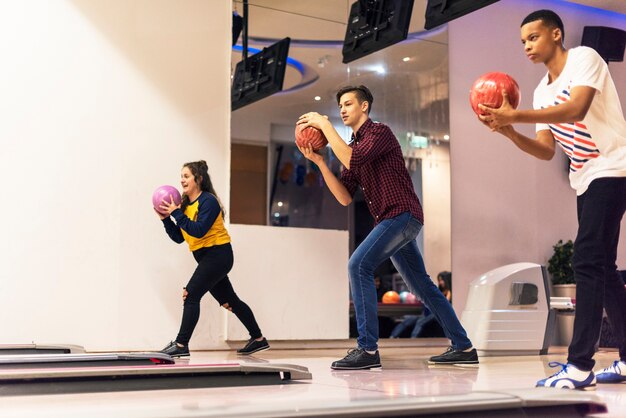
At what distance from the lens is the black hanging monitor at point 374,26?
21.5 feet

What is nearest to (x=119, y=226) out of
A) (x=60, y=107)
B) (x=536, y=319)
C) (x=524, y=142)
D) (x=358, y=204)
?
(x=60, y=107)

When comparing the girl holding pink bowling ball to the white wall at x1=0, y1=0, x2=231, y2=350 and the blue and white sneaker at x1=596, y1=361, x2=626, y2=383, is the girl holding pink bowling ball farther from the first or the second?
the blue and white sneaker at x1=596, y1=361, x2=626, y2=383

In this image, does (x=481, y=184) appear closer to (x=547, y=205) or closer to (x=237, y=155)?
(x=547, y=205)

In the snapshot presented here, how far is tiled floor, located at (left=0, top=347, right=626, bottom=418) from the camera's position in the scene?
1.94 meters

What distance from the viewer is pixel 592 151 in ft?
10.8

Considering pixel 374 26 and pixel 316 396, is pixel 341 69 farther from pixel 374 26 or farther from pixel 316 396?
pixel 316 396

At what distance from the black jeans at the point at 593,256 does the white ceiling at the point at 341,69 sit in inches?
178

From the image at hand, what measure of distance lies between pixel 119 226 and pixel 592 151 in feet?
14.3

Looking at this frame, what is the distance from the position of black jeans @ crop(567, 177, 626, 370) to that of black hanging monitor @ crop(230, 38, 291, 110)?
4.55 m

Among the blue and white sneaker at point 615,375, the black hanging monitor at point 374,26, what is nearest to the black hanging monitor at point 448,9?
the black hanging monitor at point 374,26

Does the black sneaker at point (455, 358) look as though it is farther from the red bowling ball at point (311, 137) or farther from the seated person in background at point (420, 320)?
the seated person in background at point (420, 320)

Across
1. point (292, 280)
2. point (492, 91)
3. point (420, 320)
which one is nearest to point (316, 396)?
point (492, 91)

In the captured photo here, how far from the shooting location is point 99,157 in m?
6.55

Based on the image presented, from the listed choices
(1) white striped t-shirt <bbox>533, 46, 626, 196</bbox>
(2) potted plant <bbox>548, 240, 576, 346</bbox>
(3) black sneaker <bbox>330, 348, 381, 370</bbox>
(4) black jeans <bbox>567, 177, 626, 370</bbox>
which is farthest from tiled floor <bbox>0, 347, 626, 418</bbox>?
(2) potted plant <bbox>548, 240, 576, 346</bbox>
